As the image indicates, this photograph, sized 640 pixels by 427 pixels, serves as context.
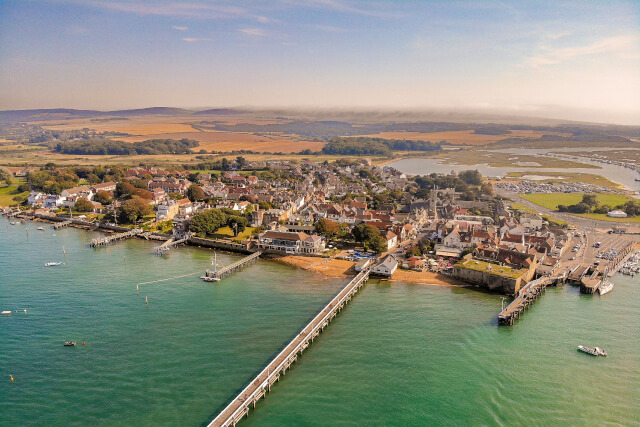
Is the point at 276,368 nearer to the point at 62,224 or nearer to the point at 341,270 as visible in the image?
the point at 341,270

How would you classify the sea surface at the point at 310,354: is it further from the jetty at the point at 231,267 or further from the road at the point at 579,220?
the road at the point at 579,220

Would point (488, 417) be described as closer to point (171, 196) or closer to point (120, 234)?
point (120, 234)

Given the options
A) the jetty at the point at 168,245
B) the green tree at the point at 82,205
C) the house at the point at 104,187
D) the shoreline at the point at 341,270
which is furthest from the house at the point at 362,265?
the house at the point at 104,187

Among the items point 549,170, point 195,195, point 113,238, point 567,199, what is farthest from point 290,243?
point 549,170

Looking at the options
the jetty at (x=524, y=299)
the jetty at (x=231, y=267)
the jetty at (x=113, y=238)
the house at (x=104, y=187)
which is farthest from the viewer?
the house at (x=104, y=187)

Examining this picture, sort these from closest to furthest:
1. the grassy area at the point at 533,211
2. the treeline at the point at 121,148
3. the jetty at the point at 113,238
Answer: the jetty at the point at 113,238 < the grassy area at the point at 533,211 < the treeline at the point at 121,148

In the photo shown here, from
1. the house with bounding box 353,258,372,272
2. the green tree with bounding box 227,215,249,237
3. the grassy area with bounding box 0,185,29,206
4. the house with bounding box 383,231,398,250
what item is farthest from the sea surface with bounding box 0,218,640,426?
the grassy area with bounding box 0,185,29,206
